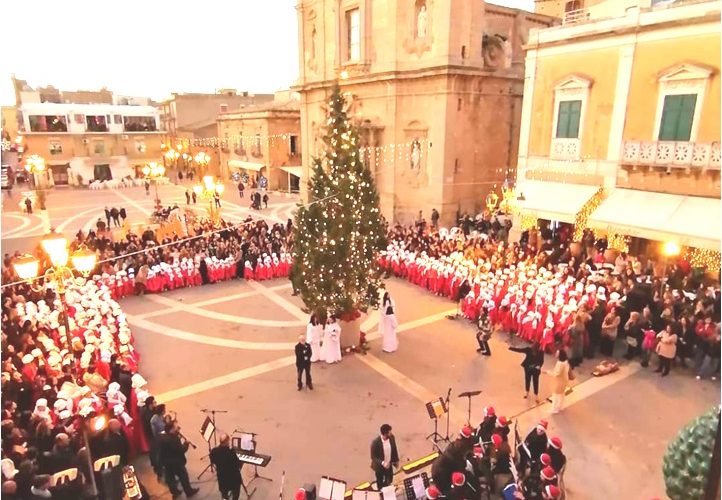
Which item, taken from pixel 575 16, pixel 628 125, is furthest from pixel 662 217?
pixel 575 16

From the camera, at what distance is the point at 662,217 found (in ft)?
54.4

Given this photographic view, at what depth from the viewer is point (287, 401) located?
11.7 m

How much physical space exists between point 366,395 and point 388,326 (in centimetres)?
244

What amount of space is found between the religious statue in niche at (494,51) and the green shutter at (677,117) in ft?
37.6

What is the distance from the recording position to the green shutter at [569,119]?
64.3 feet

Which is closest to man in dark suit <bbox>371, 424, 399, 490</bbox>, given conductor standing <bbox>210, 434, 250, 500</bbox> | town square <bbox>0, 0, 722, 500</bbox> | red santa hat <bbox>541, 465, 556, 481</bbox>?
town square <bbox>0, 0, 722, 500</bbox>

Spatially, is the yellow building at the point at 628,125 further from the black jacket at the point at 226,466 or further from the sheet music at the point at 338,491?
the black jacket at the point at 226,466

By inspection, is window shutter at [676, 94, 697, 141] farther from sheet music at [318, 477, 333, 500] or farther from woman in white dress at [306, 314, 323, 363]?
sheet music at [318, 477, 333, 500]

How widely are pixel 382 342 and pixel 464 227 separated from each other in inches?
472

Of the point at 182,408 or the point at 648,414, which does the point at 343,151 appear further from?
the point at 648,414

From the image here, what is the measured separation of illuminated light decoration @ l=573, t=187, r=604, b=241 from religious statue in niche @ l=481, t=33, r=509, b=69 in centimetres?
1093

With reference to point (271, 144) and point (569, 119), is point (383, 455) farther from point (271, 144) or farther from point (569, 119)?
point (271, 144)

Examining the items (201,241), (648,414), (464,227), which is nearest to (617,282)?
(648,414)

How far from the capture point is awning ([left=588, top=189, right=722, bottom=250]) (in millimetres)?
15555
